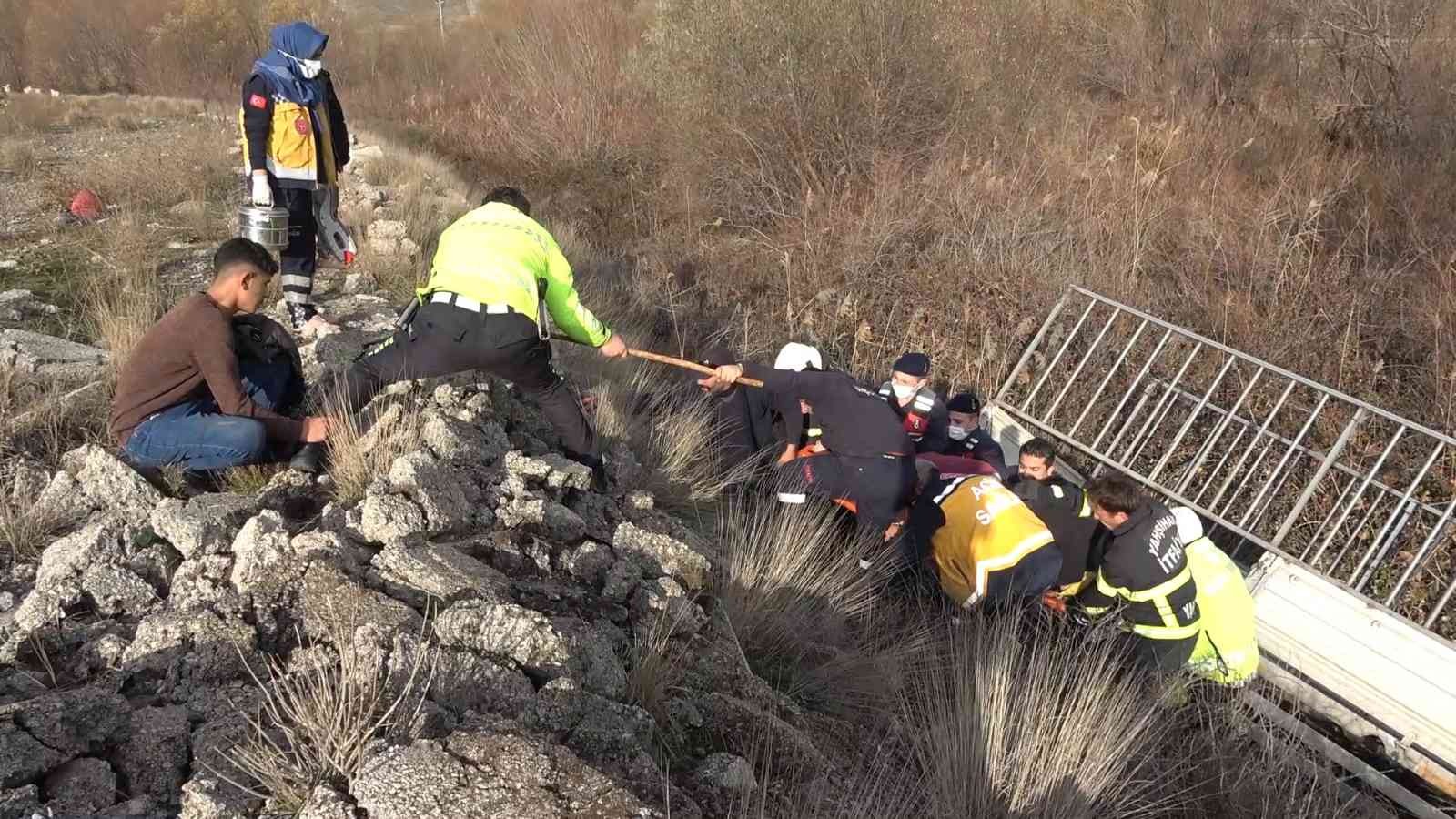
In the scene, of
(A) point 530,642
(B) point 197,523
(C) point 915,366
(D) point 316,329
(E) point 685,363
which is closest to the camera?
(A) point 530,642

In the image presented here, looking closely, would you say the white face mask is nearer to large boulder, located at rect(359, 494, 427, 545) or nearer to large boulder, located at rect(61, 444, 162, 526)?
large boulder, located at rect(61, 444, 162, 526)

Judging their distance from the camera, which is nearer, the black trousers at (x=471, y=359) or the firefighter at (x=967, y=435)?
the black trousers at (x=471, y=359)

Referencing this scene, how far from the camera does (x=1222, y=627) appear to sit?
4.31m

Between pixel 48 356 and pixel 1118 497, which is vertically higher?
pixel 48 356

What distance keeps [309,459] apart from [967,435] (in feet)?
13.7

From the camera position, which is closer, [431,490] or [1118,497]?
[431,490]

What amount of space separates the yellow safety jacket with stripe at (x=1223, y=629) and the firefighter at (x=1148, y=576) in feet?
0.25

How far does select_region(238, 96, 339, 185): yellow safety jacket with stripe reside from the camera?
4660mm

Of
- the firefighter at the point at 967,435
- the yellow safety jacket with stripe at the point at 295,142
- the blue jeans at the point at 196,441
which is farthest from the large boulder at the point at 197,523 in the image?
the firefighter at the point at 967,435

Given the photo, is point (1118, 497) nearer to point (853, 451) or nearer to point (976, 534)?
point (976, 534)

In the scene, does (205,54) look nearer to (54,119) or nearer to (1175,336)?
(54,119)

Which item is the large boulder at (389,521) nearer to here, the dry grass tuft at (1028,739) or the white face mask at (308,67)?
the dry grass tuft at (1028,739)

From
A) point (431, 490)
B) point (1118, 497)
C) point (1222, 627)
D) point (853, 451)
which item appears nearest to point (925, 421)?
point (853, 451)

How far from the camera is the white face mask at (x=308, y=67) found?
15.4 feet
